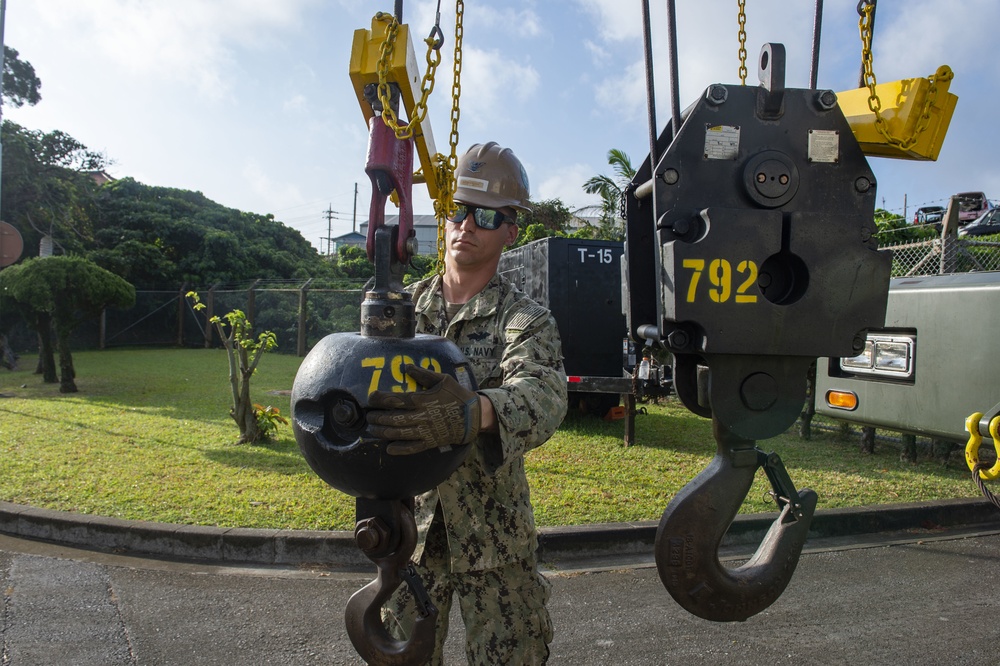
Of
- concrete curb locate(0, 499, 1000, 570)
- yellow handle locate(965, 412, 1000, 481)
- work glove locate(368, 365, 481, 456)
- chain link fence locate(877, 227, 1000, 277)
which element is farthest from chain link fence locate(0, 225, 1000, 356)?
work glove locate(368, 365, 481, 456)

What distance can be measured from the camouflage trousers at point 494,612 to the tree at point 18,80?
25.5 metres

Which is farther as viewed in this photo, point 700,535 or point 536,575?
point 536,575

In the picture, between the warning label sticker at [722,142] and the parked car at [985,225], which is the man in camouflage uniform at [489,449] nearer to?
the warning label sticker at [722,142]

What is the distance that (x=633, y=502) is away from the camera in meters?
5.69

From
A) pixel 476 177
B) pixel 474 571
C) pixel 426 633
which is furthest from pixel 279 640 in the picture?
pixel 476 177

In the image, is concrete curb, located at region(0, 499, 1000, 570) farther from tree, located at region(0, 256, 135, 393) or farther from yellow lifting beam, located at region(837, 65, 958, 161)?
tree, located at region(0, 256, 135, 393)

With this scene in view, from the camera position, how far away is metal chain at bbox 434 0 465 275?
1896 millimetres

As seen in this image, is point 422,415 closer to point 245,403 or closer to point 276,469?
point 276,469

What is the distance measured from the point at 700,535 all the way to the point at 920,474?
6286mm

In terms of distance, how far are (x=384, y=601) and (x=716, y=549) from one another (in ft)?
Result: 2.54

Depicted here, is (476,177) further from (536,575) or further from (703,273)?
(536,575)

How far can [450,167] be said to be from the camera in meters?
2.03

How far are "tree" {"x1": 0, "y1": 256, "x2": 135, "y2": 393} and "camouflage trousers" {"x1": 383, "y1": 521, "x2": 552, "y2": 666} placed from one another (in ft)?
36.1

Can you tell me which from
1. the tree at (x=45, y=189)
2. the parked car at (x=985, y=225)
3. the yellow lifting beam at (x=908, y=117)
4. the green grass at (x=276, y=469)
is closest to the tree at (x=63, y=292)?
the green grass at (x=276, y=469)
